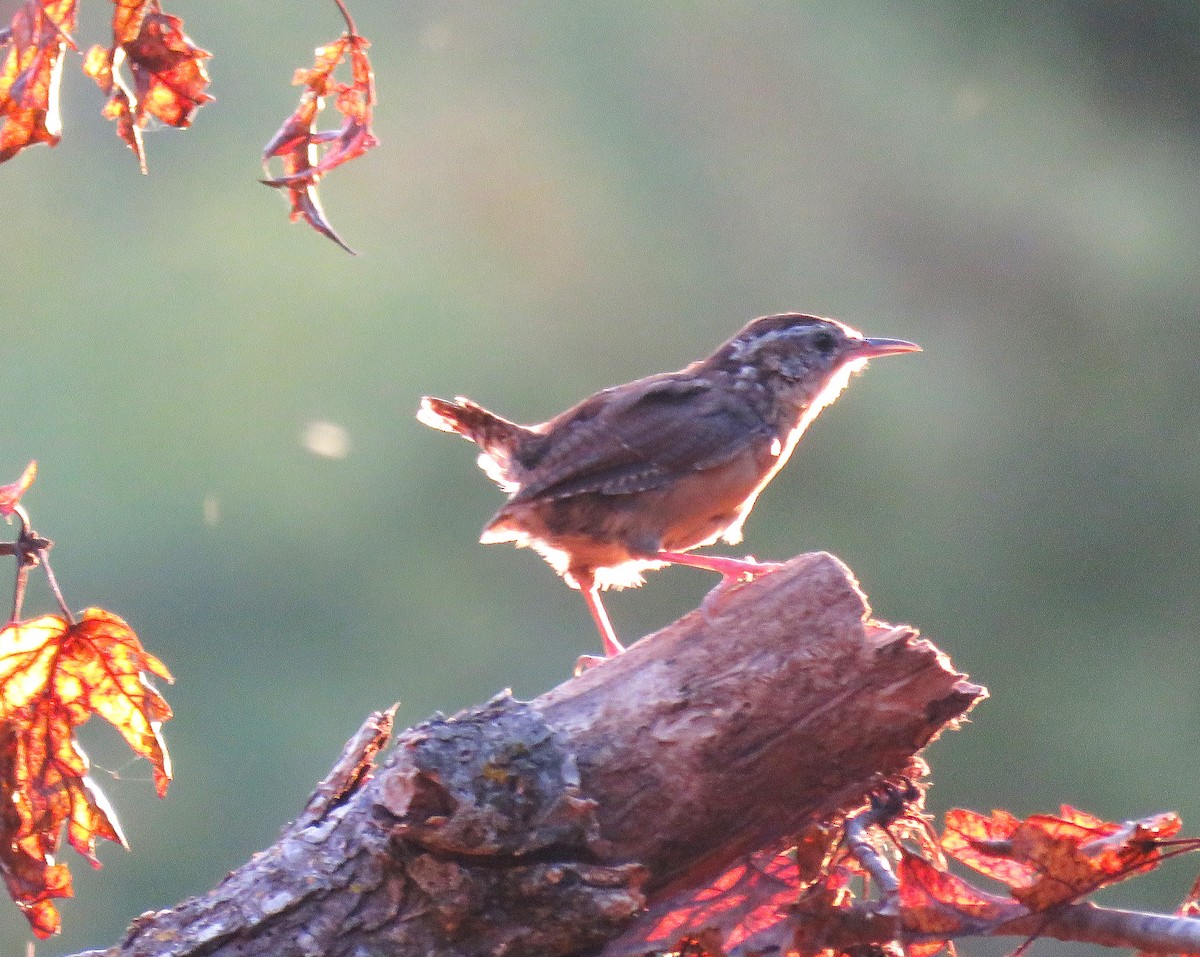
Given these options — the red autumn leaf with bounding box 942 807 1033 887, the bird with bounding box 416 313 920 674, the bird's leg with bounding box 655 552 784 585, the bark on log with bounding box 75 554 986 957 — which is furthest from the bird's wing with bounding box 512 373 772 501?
the red autumn leaf with bounding box 942 807 1033 887

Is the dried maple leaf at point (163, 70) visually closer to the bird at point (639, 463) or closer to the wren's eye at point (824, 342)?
the bird at point (639, 463)

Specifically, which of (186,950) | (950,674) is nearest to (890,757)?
(950,674)

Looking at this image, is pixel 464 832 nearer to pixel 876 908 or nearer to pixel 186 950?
pixel 186 950

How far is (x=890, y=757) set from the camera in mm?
2092

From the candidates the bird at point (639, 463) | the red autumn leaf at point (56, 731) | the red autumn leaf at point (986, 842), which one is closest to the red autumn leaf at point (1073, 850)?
the red autumn leaf at point (986, 842)

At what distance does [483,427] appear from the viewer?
3.32 metres

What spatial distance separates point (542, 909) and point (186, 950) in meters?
0.56

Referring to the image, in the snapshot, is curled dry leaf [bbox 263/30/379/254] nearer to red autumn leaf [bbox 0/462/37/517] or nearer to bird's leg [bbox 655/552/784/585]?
red autumn leaf [bbox 0/462/37/517]

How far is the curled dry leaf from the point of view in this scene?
6.82 ft

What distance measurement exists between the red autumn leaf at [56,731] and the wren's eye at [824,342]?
219cm

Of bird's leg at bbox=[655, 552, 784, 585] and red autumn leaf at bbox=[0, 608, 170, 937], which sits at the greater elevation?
bird's leg at bbox=[655, 552, 784, 585]

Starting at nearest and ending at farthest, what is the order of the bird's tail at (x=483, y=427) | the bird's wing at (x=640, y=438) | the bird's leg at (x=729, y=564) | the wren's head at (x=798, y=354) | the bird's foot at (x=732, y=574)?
the bird's foot at (x=732, y=574), the bird's leg at (x=729, y=564), the bird's wing at (x=640, y=438), the bird's tail at (x=483, y=427), the wren's head at (x=798, y=354)

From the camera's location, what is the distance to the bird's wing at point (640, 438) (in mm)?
3119

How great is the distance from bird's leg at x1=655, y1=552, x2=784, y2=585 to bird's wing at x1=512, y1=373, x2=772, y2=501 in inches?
7.3
